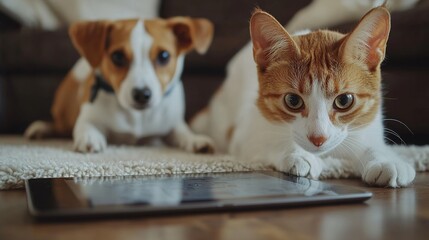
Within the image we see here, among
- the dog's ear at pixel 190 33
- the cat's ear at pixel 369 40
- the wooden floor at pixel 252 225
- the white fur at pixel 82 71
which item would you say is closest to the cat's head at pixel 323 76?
the cat's ear at pixel 369 40

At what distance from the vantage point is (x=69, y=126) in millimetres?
2012

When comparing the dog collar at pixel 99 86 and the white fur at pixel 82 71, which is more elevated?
the white fur at pixel 82 71

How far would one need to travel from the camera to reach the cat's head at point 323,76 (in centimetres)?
99

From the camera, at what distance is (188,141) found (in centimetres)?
170

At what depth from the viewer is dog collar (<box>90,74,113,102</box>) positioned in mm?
1711

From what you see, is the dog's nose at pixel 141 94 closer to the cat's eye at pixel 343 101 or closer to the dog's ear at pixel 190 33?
the dog's ear at pixel 190 33

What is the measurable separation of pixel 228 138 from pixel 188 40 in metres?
0.36

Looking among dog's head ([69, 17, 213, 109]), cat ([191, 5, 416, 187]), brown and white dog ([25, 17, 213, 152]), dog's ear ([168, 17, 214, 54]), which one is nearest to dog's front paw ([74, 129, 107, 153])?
brown and white dog ([25, 17, 213, 152])

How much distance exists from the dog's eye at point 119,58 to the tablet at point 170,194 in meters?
0.70

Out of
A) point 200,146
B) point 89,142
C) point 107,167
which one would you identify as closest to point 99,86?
point 89,142

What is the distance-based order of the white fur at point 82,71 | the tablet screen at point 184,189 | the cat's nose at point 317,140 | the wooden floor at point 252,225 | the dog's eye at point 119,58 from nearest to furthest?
the wooden floor at point 252,225 < the tablet screen at point 184,189 < the cat's nose at point 317,140 < the dog's eye at point 119,58 < the white fur at point 82,71

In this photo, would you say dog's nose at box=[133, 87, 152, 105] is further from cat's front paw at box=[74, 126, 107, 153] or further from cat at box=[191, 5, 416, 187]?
cat at box=[191, 5, 416, 187]

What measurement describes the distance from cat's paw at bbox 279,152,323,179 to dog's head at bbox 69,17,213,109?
61 centimetres

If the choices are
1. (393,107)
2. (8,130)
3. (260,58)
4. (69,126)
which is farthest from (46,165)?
(8,130)
